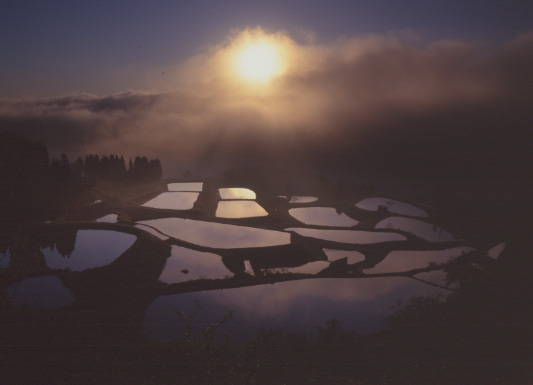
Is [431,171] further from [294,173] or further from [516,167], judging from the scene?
[294,173]

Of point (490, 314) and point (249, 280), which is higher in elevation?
point (490, 314)

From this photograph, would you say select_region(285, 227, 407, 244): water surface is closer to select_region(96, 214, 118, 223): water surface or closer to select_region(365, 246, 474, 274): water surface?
select_region(365, 246, 474, 274): water surface

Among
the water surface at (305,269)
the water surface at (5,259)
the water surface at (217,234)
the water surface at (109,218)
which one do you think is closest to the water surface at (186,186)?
the water surface at (217,234)

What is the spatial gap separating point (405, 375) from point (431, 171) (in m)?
139

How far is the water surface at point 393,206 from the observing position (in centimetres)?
7812

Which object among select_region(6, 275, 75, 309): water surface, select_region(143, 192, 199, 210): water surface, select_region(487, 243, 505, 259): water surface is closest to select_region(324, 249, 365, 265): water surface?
select_region(487, 243, 505, 259): water surface

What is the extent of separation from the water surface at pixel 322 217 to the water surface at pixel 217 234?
44.6 feet

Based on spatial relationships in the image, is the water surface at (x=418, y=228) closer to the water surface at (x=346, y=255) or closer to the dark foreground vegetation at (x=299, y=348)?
the water surface at (x=346, y=255)

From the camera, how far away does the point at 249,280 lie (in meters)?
35.0

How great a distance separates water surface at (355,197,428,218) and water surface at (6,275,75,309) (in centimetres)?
6831

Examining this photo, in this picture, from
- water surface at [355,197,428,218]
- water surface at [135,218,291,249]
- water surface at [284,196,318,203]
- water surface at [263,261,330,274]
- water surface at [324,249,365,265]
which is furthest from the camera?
water surface at [284,196,318,203]

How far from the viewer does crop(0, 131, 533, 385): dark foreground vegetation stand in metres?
16.3

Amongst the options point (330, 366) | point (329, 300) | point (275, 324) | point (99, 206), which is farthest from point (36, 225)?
point (330, 366)

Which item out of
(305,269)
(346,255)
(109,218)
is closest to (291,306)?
(305,269)
